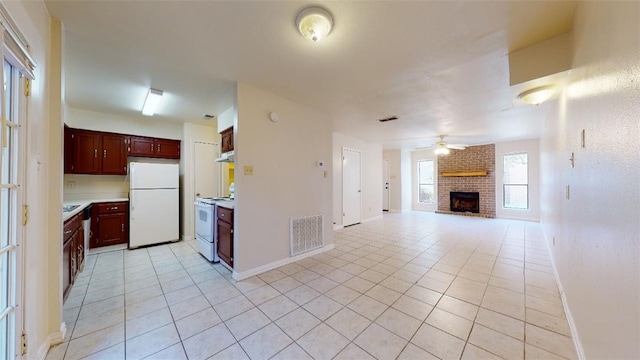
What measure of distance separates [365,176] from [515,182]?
441cm

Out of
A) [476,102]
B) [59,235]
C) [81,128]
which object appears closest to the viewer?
[59,235]

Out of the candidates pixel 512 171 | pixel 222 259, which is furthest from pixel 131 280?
pixel 512 171

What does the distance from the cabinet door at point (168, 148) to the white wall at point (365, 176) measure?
3.42 metres

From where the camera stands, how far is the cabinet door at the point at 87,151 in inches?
144

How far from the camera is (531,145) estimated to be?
20.3 ft

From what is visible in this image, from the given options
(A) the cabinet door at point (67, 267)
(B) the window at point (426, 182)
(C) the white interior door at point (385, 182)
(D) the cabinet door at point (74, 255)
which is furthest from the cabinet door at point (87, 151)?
(B) the window at point (426, 182)

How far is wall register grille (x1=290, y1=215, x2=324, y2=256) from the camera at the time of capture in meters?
3.32

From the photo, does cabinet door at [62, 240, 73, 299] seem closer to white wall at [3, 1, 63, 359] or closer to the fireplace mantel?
white wall at [3, 1, 63, 359]

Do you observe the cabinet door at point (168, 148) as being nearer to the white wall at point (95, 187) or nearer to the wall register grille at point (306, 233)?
the white wall at point (95, 187)

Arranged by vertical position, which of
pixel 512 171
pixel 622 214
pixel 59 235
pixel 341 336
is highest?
pixel 512 171

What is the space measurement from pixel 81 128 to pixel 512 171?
33.3ft

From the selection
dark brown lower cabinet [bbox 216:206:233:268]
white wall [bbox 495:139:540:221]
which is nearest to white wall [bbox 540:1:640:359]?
dark brown lower cabinet [bbox 216:206:233:268]

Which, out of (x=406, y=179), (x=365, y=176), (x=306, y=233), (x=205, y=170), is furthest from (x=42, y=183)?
(x=406, y=179)

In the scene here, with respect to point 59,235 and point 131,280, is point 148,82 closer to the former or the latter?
point 59,235
